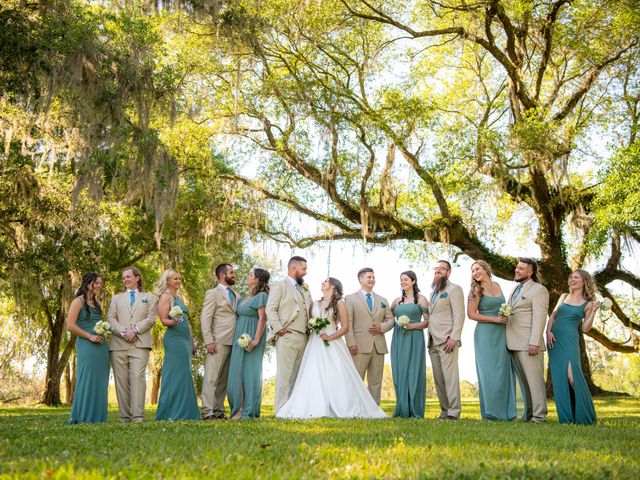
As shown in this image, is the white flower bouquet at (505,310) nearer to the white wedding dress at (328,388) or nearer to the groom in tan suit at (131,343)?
the white wedding dress at (328,388)

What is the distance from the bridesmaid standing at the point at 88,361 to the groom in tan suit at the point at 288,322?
6.59 ft

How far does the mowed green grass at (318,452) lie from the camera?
3936 mm

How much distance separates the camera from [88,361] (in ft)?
27.7

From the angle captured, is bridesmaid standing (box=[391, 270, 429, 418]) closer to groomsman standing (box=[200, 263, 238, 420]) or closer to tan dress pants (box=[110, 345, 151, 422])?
groomsman standing (box=[200, 263, 238, 420])

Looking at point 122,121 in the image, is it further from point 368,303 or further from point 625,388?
point 625,388

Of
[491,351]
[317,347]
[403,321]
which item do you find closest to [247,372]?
[317,347]

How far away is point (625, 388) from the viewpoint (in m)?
68.2

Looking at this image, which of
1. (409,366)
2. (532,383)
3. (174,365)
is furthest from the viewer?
(409,366)

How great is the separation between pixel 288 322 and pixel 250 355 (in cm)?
63

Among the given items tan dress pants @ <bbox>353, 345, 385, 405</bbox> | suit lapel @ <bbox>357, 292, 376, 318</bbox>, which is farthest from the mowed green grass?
suit lapel @ <bbox>357, 292, 376, 318</bbox>

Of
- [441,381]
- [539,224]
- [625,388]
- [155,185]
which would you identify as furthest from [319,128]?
[625,388]

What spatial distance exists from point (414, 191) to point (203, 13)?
8.36 meters

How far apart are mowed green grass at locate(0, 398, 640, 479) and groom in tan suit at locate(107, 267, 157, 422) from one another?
6.15ft

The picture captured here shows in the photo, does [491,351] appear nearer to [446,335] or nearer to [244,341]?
[446,335]
